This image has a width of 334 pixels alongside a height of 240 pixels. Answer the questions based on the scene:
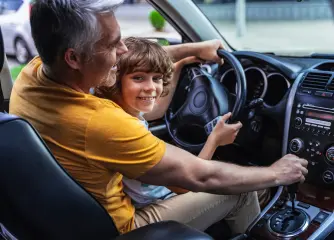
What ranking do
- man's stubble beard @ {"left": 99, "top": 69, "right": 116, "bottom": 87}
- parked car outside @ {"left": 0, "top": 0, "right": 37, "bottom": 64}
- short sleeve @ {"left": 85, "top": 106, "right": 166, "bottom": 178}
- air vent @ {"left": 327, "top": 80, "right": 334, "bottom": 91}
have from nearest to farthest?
short sleeve @ {"left": 85, "top": 106, "right": 166, "bottom": 178} → man's stubble beard @ {"left": 99, "top": 69, "right": 116, "bottom": 87} → air vent @ {"left": 327, "top": 80, "right": 334, "bottom": 91} → parked car outside @ {"left": 0, "top": 0, "right": 37, "bottom": 64}

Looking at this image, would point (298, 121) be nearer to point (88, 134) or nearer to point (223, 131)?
point (223, 131)

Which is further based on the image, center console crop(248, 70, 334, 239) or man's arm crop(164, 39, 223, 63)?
man's arm crop(164, 39, 223, 63)

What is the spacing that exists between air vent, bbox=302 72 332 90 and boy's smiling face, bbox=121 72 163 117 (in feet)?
2.38

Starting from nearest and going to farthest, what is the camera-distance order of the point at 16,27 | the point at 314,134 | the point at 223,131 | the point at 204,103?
the point at 223,131 < the point at 314,134 < the point at 204,103 < the point at 16,27

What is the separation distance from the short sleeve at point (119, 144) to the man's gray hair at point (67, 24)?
0.21 m

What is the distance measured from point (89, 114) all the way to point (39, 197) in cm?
27

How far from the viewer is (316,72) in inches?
81.9

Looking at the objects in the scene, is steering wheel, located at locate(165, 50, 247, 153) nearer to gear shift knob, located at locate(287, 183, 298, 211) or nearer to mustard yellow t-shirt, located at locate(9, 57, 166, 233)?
gear shift knob, located at locate(287, 183, 298, 211)

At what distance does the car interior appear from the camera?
1251 mm

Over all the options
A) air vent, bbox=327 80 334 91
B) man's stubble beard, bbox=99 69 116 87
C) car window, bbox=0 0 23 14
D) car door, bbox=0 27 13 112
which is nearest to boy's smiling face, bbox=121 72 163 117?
man's stubble beard, bbox=99 69 116 87

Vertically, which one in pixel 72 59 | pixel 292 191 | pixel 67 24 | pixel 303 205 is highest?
pixel 67 24

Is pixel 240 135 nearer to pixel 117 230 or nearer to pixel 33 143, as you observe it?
pixel 117 230

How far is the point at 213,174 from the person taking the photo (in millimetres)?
1528

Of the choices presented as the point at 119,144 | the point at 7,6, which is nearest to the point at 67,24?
the point at 119,144
